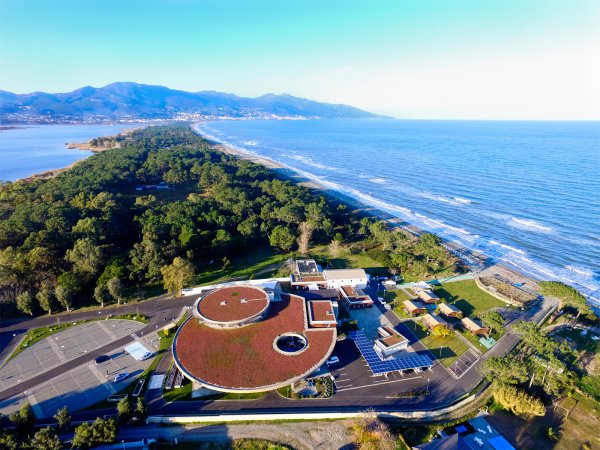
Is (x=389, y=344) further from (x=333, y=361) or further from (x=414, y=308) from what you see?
(x=414, y=308)

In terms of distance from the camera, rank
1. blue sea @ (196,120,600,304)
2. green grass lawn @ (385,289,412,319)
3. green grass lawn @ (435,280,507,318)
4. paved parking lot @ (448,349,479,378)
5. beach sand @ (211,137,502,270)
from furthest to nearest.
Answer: blue sea @ (196,120,600,304) < beach sand @ (211,137,502,270) < green grass lawn @ (435,280,507,318) < green grass lawn @ (385,289,412,319) < paved parking lot @ (448,349,479,378)

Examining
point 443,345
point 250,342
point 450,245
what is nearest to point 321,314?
point 250,342

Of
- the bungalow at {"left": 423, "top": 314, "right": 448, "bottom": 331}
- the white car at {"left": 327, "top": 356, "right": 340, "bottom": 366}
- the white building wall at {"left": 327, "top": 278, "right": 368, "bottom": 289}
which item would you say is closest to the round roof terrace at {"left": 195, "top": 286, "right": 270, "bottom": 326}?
the white car at {"left": 327, "top": 356, "right": 340, "bottom": 366}

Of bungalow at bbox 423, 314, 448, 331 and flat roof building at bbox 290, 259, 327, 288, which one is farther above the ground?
flat roof building at bbox 290, 259, 327, 288

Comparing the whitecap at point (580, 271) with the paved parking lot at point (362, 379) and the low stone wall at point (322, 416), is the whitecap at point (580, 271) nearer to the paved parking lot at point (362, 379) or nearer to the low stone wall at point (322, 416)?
the low stone wall at point (322, 416)

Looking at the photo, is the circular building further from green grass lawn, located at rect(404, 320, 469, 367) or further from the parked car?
green grass lawn, located at rect(404, 320, 469, 367)

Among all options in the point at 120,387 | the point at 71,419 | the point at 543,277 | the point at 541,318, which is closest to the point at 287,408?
the point at 120,387

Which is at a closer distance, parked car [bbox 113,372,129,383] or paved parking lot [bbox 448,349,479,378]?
parked car [bbox 113,372,129,383]
